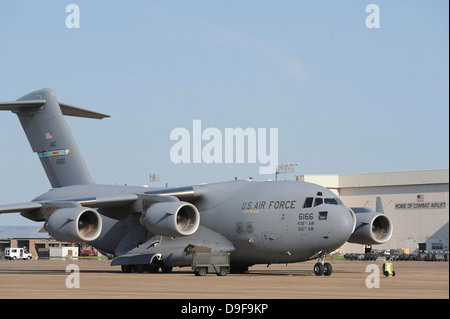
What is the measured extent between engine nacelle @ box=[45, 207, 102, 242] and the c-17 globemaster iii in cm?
4

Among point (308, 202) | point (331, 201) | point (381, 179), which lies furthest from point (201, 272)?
point (381, 179)

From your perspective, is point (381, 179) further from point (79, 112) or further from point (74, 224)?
point (74, 224)

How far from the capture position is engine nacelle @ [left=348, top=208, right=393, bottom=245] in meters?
31.6

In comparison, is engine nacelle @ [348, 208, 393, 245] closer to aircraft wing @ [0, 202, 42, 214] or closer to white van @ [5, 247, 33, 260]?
aircraft wing @ [0, 202, 42, 214]

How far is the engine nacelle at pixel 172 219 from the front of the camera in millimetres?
29181

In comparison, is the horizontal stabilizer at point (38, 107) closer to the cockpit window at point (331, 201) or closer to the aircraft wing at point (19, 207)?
the aircraft wing at point (19, 207)

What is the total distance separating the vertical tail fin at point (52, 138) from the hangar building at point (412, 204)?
177 ft

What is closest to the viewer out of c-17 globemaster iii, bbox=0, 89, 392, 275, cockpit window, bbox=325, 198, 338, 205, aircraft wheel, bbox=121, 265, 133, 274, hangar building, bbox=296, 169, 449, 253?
c-17 globemaster iii, bbox=0, 89, 392, 275

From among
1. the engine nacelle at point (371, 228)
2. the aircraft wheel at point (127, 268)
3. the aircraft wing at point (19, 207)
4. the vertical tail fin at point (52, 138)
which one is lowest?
the aircraft wheel at point (127, 268)

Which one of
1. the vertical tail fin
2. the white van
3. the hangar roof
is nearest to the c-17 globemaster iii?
the vertical tail fin

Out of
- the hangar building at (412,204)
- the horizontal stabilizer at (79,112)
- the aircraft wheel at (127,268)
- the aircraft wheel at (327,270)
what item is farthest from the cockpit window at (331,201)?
the hangar building at (412,204)
